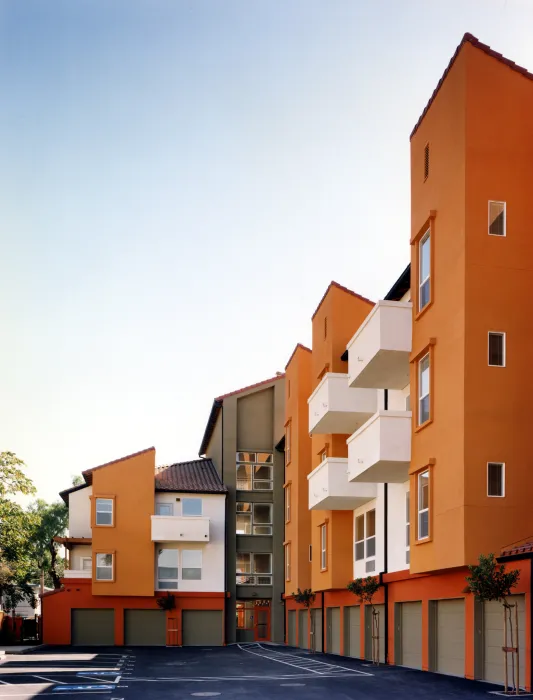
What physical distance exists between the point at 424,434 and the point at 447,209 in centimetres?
568

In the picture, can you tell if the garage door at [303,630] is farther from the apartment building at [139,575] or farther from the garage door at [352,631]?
the garage door at [352,631]

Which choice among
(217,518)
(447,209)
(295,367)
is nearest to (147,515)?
(217,518)

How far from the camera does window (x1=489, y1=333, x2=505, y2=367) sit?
786 inches

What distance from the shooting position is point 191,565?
47.5 metres

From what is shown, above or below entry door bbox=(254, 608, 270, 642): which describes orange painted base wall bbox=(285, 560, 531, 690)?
above

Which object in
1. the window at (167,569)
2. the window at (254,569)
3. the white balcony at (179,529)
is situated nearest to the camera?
the white balcony at (179,529)

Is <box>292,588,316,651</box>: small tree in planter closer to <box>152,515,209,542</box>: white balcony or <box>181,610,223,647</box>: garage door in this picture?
<box>152,515,209,542</box>: white balcony

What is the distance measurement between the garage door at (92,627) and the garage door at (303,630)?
10.9 m

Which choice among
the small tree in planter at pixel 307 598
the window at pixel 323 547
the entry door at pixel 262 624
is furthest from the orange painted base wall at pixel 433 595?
the entry door at pixel 262 624

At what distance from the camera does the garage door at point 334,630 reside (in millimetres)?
33719

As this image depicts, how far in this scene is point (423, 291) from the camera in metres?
22.9

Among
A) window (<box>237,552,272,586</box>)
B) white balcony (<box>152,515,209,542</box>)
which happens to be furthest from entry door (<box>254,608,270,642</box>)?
white balcony (<box>152,515,209,542</box>)

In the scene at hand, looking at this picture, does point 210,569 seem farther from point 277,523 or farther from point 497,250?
point 497,250

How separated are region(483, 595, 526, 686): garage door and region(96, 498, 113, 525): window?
97.6 feet
